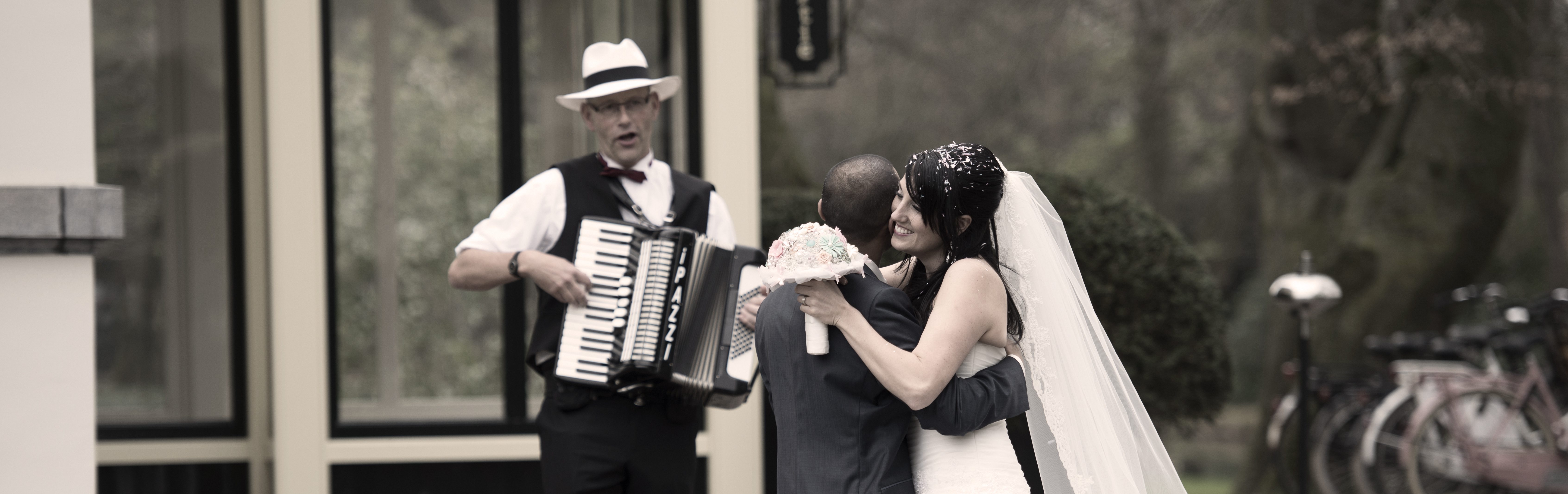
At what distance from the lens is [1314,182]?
360 inches

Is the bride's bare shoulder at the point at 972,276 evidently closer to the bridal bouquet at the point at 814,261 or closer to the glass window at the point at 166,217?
the bridal bouquet at the point at 814,261

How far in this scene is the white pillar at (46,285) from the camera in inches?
119

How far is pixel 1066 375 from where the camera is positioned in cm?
258

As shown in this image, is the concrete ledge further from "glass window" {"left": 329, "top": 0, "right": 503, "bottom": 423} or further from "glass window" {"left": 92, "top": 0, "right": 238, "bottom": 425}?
"glass window" {"left": 92, "top": 0, "right": 238, "bottom": 425}

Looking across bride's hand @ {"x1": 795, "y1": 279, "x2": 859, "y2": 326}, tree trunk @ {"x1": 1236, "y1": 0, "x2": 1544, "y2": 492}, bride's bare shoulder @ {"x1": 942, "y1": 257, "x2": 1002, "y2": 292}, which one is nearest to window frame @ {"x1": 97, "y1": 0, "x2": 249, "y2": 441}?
bride's hand @ {"x1": 795, "y1": 279, "x2": 859, "y2": 326}

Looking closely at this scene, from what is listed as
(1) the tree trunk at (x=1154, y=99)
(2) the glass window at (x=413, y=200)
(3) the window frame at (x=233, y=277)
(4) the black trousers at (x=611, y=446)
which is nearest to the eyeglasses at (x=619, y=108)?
(4) the black trousers at (x=611, y=446)

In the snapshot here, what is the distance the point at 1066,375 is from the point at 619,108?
4.77 feet

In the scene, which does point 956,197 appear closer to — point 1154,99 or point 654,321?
point 654,321

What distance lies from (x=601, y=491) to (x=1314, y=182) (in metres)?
7.66

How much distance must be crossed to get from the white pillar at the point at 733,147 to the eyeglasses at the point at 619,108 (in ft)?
4.17

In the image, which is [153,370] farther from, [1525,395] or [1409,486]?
[1525,395]

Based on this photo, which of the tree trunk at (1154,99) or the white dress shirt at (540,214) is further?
the tree trunk at (1154,99)

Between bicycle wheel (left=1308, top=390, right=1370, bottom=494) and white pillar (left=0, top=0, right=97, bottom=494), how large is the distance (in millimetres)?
6453

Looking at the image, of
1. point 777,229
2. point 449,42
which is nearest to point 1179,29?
point 777,229
